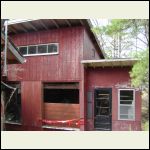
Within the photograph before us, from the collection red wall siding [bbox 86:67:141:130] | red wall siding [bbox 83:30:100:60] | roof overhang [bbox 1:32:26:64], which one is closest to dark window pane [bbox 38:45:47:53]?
red wall siding [bbox 83:30:100:60]

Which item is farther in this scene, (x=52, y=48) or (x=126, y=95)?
(x=52, y=48)

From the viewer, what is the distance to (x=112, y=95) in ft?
34.6

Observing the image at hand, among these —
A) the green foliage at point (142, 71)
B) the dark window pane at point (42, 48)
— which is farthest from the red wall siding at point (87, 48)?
the green foliage at point (142, 71)

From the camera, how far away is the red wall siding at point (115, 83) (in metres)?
10.2

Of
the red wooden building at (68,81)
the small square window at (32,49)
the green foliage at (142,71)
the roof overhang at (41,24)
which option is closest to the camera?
the green foliage at (142,71)

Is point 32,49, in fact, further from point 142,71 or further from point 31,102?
point 142,71

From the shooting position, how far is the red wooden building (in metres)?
10.4

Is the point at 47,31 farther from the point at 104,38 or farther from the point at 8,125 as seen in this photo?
the point at 104,38

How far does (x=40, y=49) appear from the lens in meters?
11.8

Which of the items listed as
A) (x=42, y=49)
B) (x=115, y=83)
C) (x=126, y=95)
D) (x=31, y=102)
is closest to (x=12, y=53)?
(x=42, y=49)

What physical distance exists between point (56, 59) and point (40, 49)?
983mm

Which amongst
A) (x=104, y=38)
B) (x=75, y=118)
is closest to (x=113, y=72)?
(x=75, y=118)

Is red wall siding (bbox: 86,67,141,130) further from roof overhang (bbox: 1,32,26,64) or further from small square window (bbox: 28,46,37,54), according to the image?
roof overhang (bbox: 1,32,26,64)

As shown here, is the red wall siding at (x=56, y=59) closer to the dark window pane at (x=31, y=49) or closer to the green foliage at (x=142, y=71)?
the dark window pane at (x=31, y=49)
